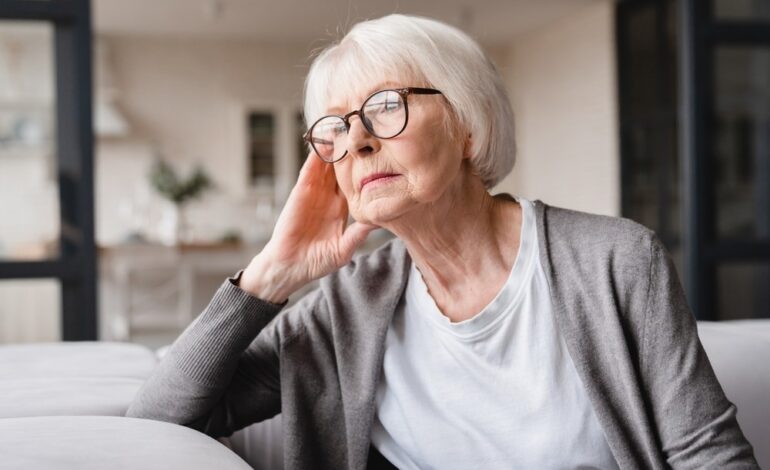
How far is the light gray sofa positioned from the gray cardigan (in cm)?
9

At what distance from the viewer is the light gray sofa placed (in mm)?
869

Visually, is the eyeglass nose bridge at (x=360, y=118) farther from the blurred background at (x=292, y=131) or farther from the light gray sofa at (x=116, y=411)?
A: the blurred background at (x=292, y=131)

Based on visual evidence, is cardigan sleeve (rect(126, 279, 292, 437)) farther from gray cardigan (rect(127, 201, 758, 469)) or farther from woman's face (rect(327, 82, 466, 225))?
woman's face (rect(327, 82, 466, 225))

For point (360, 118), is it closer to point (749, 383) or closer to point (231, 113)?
point (749, 383)

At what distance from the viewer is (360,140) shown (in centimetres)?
122

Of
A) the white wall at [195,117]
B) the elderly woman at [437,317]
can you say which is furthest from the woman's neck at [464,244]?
the white wall at [195,117]

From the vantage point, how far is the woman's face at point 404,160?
1.21 m

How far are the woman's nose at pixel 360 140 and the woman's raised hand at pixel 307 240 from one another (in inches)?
5.1

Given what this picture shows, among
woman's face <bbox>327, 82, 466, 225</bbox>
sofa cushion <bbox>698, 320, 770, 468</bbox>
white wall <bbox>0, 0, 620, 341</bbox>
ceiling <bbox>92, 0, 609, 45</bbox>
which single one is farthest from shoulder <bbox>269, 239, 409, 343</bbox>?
white wall <bbox>0, 0, 620, 341</bbox>

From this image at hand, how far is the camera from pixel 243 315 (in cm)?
126

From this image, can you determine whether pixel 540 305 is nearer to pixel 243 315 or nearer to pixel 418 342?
pixel 418 342

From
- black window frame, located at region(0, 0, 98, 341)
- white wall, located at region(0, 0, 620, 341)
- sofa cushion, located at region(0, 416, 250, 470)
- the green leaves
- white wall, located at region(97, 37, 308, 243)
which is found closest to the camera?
sofa cushion, located at region(0, 416, 250, 470)

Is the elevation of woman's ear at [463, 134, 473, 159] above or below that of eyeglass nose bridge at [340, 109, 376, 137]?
below

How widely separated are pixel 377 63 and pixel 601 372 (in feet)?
1.80
